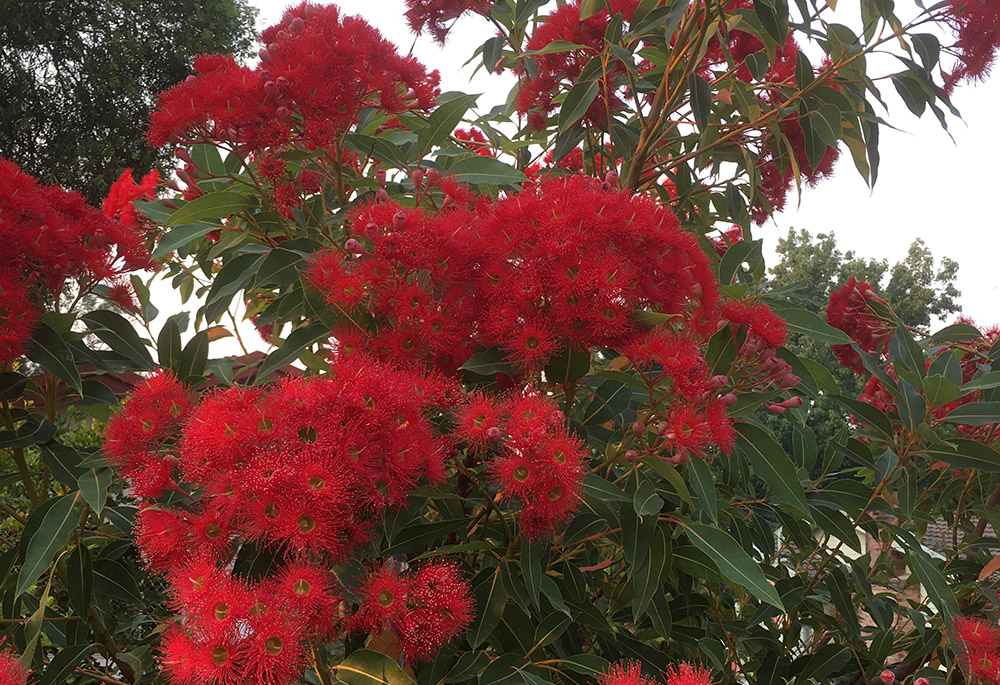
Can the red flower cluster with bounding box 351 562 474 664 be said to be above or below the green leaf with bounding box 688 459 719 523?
below

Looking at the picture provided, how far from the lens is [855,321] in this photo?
2.04 metres

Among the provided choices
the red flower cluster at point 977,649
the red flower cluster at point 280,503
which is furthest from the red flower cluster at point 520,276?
the red flower cluster at point 977,649

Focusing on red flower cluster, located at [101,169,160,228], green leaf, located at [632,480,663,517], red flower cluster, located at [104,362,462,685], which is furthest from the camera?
red flower cluster, located at [101,169,160,228]

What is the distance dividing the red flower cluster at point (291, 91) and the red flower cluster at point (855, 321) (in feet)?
4.48

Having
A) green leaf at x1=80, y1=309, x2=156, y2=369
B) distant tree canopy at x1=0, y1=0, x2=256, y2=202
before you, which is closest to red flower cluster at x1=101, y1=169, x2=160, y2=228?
green leaf at x1=80, y1=309, x2=156, y2=369

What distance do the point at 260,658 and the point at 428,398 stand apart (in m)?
0.37

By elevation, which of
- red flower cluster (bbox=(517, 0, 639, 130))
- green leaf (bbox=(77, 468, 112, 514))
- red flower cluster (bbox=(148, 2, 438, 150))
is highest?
red flower cluster (bbox=(517, 0, 639, 130))

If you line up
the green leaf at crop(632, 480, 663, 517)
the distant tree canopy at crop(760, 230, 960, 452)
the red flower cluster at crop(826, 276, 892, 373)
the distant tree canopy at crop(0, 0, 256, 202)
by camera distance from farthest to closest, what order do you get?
the distant tree canopy at crop(760, 230, 960, 452) → the distant tree canopy at crop(0, 0, 256, 202) → the red flower cluster at crop(826, 276, 892, 373) → the green leaf at crop(632, 480, 663, 517)

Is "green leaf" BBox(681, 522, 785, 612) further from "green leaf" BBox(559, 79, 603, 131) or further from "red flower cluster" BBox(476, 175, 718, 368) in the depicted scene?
"green leaf" BBox(559, 79, 603, 131)

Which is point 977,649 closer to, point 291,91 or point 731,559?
point 731,559

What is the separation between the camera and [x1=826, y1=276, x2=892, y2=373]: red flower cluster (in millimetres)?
1976

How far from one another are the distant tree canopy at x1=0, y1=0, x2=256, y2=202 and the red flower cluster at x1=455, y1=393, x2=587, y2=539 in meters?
15.9

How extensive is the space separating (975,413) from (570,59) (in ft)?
3.65

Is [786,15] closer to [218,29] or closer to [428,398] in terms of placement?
[428,398]
